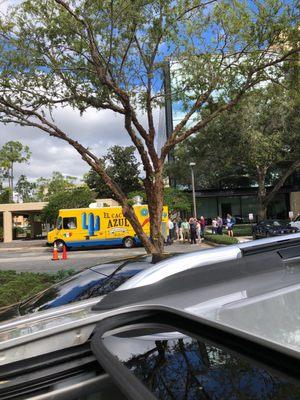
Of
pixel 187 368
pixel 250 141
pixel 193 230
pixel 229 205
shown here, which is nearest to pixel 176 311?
pixel 187 368

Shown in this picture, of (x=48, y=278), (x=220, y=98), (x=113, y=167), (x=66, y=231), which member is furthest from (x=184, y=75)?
(x=113, y=167)

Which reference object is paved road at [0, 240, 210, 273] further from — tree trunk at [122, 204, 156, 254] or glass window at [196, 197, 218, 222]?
glass window at [196, 197, 218, 222]

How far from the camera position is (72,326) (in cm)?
221

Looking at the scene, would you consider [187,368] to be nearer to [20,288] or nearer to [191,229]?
[20,288]

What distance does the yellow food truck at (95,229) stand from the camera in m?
30.5

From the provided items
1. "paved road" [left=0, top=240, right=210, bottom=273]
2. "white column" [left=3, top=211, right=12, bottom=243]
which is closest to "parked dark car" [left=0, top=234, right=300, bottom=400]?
"paved road" [left=0, top=240, right=210, bottom=273]

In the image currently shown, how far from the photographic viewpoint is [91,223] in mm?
30734

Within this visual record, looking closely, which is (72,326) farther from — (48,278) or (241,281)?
(48,278)

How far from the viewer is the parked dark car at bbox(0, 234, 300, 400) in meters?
1.39

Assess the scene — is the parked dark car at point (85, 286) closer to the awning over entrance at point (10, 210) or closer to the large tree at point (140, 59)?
the large tree at point (140, 59)

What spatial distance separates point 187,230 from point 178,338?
2928 cm

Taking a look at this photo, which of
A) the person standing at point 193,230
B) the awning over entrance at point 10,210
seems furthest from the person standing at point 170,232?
the awning over entrance at point 10,210

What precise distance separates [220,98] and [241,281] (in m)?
9.34

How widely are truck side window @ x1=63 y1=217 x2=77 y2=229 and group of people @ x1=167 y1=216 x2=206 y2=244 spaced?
631 centimetres
